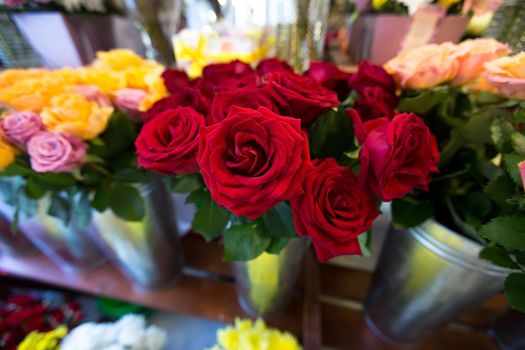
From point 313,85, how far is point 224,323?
41 centimetres

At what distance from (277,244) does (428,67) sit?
0.25 m

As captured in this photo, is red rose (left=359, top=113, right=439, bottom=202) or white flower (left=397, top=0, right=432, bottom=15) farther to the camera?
white flower (left=397, top=0, right=432, bottom=15)

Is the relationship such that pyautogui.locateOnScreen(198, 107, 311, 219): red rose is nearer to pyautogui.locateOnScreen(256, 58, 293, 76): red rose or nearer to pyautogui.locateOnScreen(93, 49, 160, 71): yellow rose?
pyautogui.locateOnScreen(256, 58, 293, 76): red rose

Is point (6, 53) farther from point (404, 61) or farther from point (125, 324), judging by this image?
point (404, 61)

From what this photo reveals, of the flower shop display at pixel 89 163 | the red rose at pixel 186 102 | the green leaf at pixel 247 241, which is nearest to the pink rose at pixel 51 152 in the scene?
the flower shop display at pixel 89 163

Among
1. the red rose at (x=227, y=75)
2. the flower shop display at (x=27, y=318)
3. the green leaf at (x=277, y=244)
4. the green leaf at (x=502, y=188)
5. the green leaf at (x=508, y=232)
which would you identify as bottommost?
the flower shop display at (x=27, y=318)

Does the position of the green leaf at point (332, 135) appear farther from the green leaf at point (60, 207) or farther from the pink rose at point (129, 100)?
the green leaf at point (60, 207)

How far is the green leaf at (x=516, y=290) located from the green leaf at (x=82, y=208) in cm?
48

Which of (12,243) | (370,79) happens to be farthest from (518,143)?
(12,243)

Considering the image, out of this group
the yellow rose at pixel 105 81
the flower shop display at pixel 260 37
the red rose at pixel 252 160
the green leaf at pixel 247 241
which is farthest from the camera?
the flower shop display at pixel 260 37

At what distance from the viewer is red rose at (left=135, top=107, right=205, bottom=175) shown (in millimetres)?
220

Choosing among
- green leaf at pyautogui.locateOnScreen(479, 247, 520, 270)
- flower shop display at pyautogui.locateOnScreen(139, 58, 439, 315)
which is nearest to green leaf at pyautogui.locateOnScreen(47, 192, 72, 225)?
flower shop display at pyautogui.locateOnScreen(139, 58, 439, 315)

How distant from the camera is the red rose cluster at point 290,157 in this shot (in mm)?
181

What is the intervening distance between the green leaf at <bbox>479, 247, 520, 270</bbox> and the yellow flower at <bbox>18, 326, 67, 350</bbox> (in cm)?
46
